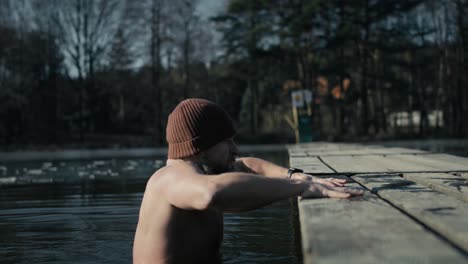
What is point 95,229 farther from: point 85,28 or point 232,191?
point 85,28

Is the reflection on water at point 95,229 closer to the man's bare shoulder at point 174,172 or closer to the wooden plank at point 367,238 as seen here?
the man's bare shoulder at point 174,172

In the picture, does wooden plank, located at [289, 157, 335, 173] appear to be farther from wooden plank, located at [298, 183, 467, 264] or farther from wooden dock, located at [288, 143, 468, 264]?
wooden plank, located at [298, 183, 467, 264]

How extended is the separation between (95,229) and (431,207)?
3.47 meters

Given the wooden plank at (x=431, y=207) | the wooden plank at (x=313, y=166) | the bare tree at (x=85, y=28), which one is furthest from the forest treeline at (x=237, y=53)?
the wooden plank at (x=431, y=207)

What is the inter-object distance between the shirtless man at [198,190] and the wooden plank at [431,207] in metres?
0.20

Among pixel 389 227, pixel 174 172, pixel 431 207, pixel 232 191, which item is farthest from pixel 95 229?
pixel 389 227

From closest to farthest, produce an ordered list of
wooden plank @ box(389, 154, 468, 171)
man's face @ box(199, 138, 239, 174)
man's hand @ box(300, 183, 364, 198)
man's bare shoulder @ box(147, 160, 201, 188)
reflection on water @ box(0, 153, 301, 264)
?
man's bare shoulder @ box(147, 160, 201, 188), man's hand @ box(300, 183, 364, 198), man's face @ box(199, 138, 239, 174), reflection on water @ box(0, 153, 301, 264), wooden plank @ box(389, 154, 468, 171)

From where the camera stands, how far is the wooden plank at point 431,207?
1.48 meters

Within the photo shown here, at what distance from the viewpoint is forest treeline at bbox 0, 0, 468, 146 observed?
103 feet

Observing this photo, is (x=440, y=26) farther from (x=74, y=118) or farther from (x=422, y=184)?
(x=422, y=184)

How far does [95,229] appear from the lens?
189 inches

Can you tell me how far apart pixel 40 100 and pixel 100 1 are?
282 inches

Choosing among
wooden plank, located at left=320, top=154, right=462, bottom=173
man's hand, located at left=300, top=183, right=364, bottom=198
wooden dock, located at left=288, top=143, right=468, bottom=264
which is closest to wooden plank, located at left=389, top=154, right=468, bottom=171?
wooden plank, located at left=320, top=154, right=462, bottom=173

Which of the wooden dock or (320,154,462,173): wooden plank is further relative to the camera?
(320,154,462,173): wooden plank
